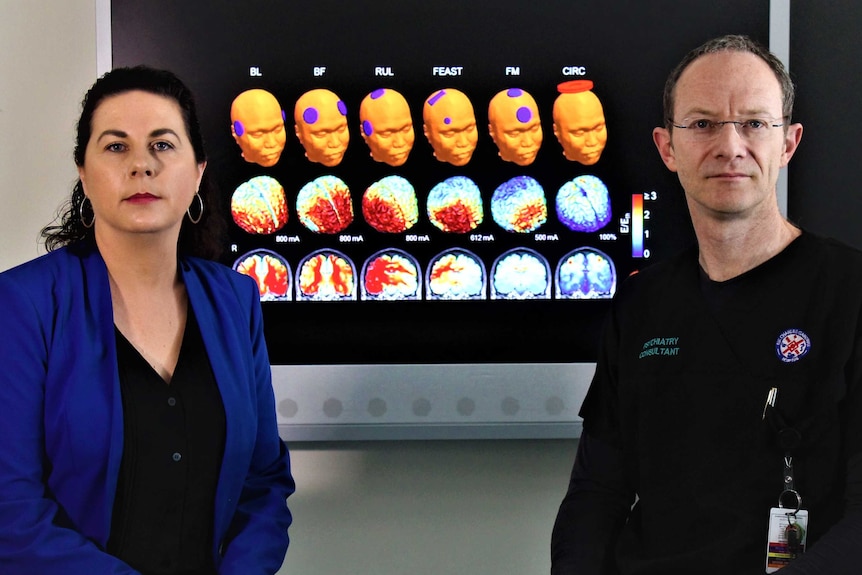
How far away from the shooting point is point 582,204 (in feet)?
6.26

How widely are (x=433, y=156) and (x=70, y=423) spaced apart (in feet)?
3.23

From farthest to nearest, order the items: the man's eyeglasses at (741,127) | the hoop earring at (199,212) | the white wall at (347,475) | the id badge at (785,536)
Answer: the white wall at (347,475)
the hoop earring at (199,212)
the man's eyeglasses at (741,127)
the id badge at (785,536)

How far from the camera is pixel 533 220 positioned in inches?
75.2

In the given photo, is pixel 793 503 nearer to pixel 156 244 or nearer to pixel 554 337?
pixel 554 337

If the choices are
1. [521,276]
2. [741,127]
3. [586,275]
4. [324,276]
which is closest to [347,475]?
[324,276]

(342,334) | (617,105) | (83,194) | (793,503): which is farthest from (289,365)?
(793,503)

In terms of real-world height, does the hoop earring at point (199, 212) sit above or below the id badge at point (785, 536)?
above

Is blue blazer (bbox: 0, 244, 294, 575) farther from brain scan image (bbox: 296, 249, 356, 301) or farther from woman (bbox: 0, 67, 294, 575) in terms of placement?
brain scan image (bbox: 296, 249, 356, 301)

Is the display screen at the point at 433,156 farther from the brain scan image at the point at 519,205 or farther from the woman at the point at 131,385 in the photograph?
the woman at the point at 131,385

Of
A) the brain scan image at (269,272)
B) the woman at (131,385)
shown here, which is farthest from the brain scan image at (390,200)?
the woman at (131,385)

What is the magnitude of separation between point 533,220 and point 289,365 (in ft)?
2.16

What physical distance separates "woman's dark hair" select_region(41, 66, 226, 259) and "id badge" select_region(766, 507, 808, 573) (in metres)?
1.12

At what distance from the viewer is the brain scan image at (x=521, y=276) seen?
1.92m

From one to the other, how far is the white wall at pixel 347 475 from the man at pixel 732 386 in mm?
527
